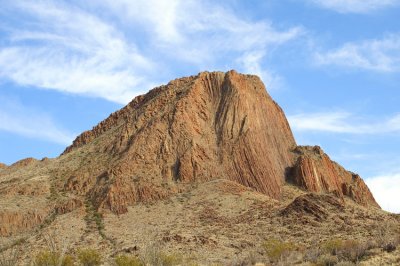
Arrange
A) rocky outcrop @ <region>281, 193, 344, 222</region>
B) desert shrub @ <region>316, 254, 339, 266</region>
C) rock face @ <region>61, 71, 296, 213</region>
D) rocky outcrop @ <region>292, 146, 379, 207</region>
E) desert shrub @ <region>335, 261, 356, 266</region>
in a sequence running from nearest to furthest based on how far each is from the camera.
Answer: desert shrub @ <region>335, 261, 356, 266</region>
desert shrub @ <region>316, 254, 339, 266</region>
rocky outcrop @ <region>281, 193, 344, 222</region>
rock face @ <region>61, 71, 296, 213</region>
rocky outcrop @ <region>292, 146, 379, 207</region>

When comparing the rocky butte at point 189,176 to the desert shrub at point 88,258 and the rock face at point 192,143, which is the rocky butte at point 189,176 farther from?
the desert shrub at point 88,258

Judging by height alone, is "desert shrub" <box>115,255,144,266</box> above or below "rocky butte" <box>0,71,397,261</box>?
below

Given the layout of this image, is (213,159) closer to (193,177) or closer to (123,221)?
(193,177)

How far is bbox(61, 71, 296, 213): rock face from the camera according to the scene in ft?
251

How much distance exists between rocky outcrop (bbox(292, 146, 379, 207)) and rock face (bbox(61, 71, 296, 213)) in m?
2.59

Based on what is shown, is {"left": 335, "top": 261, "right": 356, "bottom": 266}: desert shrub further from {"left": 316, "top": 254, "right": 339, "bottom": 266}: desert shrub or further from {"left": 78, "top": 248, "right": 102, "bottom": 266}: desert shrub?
{"left": 78, "top": 248, "right": 102, "bottom": 266}: desert shrub

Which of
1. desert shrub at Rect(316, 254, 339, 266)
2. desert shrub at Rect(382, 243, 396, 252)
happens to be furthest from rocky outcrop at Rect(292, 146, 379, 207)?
desert shrub at Rect(382, 243, 396, 252)

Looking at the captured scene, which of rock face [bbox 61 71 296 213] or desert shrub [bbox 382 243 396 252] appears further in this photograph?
rock face [bbox 61 71 296 213]

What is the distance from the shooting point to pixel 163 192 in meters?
73.6

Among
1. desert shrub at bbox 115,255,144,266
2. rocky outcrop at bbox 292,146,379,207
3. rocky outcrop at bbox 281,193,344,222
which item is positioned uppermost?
rocky outcrop at bbox 292,146,379,207

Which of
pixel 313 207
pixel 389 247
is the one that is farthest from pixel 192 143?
pixel 389 247

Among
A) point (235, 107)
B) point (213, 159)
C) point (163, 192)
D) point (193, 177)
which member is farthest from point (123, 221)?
point (235, 107)

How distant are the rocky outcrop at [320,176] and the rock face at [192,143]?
2.59m

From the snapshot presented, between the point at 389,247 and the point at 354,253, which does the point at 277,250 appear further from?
the point at 389,247
